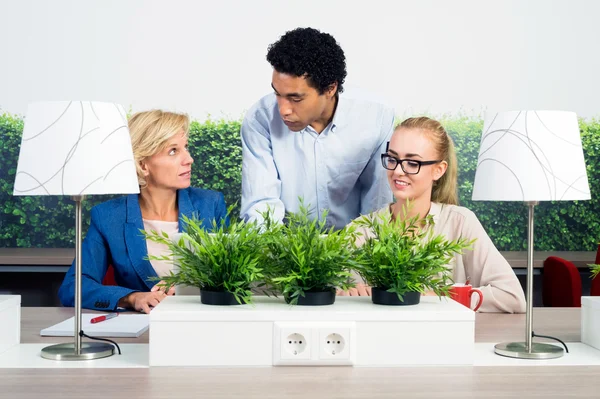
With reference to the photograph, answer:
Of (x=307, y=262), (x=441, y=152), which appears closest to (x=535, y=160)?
(x=307, y=262)

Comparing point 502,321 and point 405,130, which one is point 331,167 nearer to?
point 405,130

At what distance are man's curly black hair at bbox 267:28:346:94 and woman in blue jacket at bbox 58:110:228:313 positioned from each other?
2.22 feet

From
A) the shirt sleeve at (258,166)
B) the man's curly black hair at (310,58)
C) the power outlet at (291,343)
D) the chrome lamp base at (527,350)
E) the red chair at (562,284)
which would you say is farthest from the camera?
the shirt sleeve at (258,166)

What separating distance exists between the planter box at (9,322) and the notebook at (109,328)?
0.46 ft

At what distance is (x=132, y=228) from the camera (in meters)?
2.88

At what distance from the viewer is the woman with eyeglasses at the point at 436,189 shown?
270cm

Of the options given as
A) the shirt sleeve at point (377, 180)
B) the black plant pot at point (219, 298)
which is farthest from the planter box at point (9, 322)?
the shirt sleeve at point (377, 180)

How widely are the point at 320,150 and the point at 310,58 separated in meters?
0.52

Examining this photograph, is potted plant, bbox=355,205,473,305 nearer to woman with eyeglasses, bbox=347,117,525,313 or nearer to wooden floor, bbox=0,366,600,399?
wooden floor, bbox=0,366,600,399

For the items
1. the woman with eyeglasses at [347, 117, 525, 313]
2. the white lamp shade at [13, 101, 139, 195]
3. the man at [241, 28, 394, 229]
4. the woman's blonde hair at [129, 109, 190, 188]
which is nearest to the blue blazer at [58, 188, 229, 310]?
the woman's blonde hair at [129, 109, 190, 188]

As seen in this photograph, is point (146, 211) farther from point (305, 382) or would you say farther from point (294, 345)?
point (305, 382)

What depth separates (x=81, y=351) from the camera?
1.69m

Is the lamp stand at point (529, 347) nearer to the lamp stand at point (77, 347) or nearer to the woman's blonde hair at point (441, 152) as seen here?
the lamp stand at point (77, 347)

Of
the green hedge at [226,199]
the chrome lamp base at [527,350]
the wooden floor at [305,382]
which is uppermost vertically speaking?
the green hedge at [226,199]
